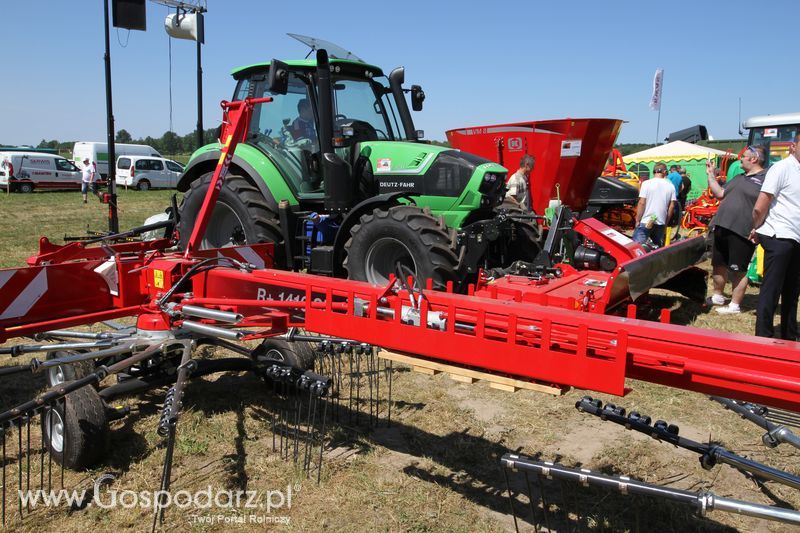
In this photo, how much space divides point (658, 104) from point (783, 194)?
931 inches

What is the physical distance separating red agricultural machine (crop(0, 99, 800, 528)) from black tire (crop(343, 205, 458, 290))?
0.39m

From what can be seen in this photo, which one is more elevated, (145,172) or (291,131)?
(145,172)

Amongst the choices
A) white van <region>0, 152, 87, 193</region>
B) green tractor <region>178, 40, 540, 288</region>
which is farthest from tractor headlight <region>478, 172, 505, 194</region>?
white van <region>0, 152, 87, 193</region>

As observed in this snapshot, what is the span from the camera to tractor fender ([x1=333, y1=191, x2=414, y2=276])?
5.41 m

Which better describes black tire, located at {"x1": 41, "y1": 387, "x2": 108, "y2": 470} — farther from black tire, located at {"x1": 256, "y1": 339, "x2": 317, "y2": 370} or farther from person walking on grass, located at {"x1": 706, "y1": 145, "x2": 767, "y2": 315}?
person walking on grass, located at {"x1": 706, "y1": 145, "x2": 767, "y2": 315}

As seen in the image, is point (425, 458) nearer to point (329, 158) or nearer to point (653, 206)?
point (329, 158)

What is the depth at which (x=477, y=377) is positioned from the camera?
7.46 feet

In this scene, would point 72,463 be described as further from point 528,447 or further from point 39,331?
point 528,447

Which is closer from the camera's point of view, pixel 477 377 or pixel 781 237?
pixel 477 377

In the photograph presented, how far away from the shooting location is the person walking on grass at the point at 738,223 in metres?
6.00

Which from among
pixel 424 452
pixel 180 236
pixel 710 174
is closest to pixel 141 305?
pixel 424 452

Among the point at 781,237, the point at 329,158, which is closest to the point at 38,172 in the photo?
the point at 329,158

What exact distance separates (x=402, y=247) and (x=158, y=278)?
218cm

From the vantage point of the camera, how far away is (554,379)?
2055mm
